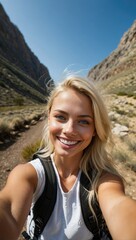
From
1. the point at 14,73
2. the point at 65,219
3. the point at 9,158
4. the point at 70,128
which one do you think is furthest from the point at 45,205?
the point at 14,73

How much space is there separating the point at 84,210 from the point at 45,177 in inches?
16.1

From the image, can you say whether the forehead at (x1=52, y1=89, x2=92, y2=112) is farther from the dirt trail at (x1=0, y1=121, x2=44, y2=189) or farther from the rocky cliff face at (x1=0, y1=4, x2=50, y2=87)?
the rocky cliff face at (x1=0, y1=4, x2=50, y2=87)

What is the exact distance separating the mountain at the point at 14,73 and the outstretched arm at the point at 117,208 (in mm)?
35111

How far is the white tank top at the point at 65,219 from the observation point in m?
1.62

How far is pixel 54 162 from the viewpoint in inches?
77.9

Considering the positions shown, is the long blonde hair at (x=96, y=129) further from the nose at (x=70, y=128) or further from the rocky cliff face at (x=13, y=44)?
the rocky cliff face at (x=13, y=44)

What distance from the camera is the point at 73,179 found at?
1854 mm

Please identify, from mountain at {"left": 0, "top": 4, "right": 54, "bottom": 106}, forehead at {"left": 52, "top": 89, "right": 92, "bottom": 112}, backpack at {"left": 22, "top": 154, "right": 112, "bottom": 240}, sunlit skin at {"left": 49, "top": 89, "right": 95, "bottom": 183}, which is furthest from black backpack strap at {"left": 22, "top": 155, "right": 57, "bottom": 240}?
mountain at {"left": 0, "top": 4, "right": 54, "bottom": 106}

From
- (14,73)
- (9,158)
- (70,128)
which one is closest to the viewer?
(70,128)

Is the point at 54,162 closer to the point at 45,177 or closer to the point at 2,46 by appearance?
the point at 45,177

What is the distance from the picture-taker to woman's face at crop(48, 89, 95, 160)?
→ 1849mm

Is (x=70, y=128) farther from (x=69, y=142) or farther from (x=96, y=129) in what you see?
(x=96, y=129)

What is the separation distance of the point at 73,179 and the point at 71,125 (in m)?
0.49

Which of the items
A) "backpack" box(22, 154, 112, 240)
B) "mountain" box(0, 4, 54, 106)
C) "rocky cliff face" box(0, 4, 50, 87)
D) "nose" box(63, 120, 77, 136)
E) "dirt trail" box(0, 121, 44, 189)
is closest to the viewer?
"backpack" box(22, 154, 112, 240)
